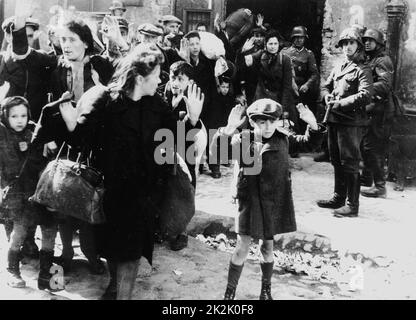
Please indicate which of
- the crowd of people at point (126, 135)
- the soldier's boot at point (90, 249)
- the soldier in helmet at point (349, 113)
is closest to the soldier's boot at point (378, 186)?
the crowd of people at point (126, 135)

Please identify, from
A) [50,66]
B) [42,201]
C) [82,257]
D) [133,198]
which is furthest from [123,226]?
[50,66]

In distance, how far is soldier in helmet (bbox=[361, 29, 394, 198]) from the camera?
659 centimetres

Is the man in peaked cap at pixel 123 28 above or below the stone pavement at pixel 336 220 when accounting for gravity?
above

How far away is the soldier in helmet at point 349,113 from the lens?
225 inches

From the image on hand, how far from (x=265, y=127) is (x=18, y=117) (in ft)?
6.28

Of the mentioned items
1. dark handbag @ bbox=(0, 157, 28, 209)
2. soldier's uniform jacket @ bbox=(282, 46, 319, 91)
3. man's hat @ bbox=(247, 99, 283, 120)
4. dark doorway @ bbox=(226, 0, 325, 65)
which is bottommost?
dark handbag @ bbox=(0, 157, 28, 209)

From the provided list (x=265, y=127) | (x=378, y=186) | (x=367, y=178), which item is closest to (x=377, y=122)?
(x=367, y=178)

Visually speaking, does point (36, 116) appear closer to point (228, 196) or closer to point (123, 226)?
point (123, 226)

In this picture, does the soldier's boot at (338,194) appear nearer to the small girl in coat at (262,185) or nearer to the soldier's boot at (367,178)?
the soldier's boot at (367,178)

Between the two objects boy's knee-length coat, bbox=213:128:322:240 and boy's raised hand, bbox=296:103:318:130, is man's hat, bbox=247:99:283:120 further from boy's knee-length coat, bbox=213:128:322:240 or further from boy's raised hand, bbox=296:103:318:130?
boy's raised hand, bbox=296:103:318:130

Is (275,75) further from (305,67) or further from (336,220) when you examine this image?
(336,220)

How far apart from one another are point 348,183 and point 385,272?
55.1 inches

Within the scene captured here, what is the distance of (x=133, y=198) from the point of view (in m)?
3.20

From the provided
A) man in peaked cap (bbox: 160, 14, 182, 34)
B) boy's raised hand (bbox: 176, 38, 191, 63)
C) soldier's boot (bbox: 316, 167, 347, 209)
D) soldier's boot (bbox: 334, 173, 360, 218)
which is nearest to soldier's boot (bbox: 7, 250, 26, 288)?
boy's raised hand (bbox: 176, 38, 191, 63)
